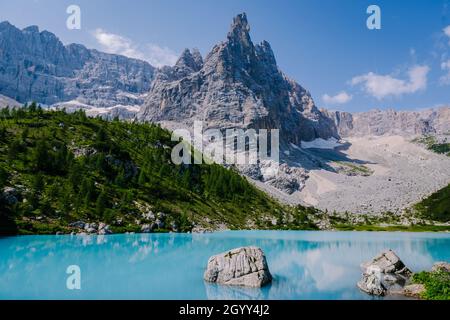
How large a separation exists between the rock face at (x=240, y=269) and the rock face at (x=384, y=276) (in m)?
8.35

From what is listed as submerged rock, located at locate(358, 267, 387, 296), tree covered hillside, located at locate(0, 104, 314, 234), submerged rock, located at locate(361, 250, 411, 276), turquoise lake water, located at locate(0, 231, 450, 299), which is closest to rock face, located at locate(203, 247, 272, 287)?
turquoise lake water, located at locate(0, 231, 450, 299)

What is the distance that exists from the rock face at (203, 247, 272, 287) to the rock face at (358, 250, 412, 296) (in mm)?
8355

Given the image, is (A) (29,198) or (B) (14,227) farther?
(A) (29,198)

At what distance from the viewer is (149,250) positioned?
5506cm

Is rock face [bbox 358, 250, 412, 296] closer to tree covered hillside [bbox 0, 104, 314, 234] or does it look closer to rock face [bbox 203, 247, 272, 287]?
rock face [bbox 203, 247, 272, 287]

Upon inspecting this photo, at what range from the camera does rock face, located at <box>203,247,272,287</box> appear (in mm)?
31484

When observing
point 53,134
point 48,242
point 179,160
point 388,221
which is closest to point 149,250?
point 48,242

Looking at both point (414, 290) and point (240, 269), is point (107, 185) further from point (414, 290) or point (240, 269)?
point (414, 290)

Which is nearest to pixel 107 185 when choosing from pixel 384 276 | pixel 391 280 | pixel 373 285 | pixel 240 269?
pixel 240 269

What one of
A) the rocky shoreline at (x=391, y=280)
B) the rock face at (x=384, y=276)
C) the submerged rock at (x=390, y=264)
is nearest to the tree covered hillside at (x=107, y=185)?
the submerged rock at (x=390, y=264)

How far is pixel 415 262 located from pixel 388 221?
144m

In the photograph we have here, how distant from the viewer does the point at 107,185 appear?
104m

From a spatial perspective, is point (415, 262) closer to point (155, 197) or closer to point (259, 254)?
point (259, 254)

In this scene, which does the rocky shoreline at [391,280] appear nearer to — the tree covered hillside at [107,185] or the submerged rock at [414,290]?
the submerged rock at [414,290]
